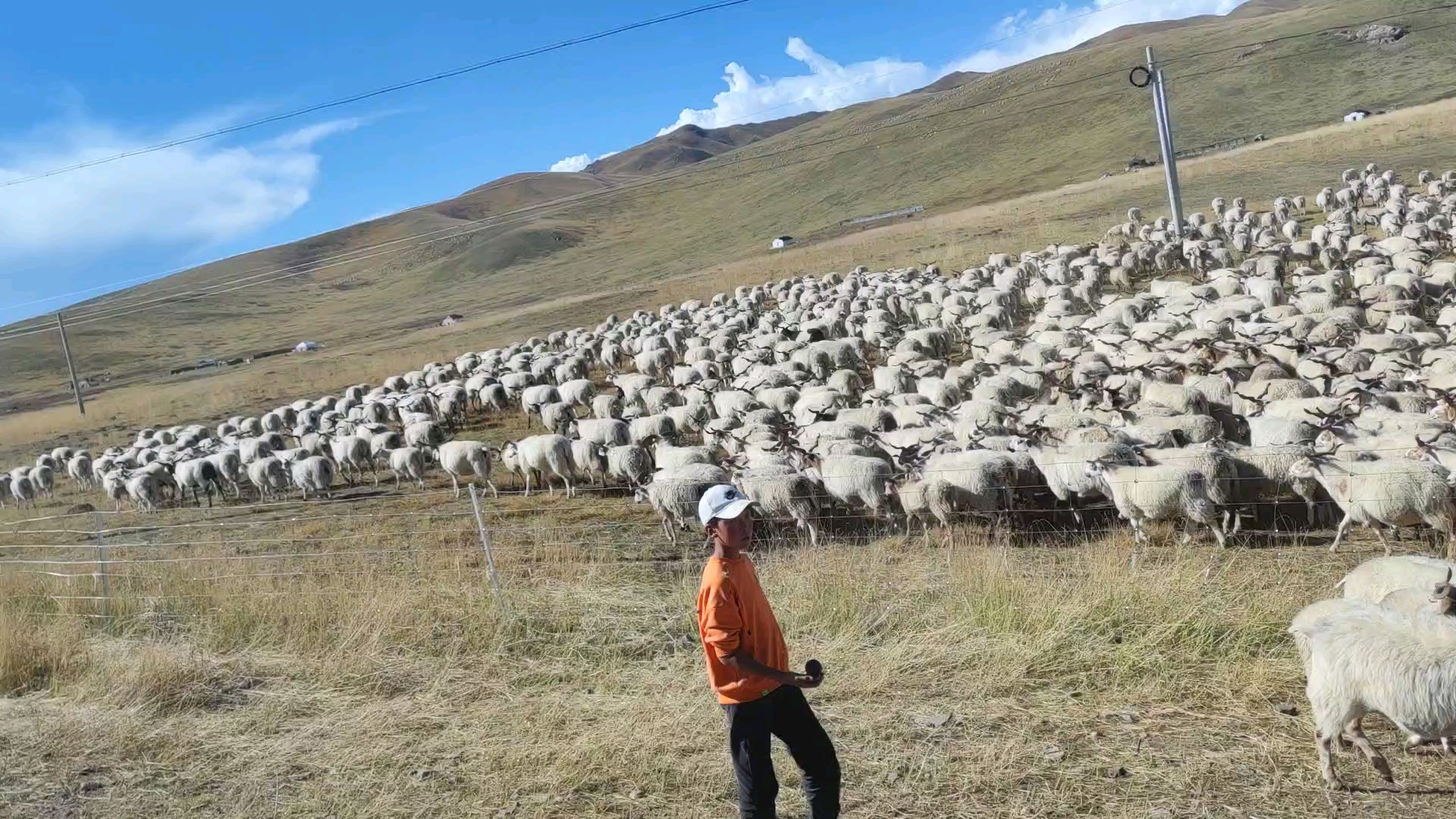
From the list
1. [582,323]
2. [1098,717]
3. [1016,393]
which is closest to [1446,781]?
[1098,717]

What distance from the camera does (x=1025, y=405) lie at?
14.8 metres

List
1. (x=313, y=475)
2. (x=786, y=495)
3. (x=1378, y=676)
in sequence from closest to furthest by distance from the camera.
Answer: (x=1378, y=676), (x=786, y=495), (x=313, y=475)

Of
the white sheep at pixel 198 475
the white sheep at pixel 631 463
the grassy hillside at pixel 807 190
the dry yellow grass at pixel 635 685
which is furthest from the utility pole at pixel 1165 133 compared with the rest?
the white sheep at pixel 198 475

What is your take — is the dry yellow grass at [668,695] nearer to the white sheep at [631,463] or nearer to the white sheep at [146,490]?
the white sheep at [631,463]

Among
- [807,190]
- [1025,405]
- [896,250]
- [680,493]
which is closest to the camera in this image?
[680,493]

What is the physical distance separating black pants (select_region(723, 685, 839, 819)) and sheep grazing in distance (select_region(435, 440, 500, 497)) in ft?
Answer: 42.6

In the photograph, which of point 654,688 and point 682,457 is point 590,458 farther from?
point 654,688

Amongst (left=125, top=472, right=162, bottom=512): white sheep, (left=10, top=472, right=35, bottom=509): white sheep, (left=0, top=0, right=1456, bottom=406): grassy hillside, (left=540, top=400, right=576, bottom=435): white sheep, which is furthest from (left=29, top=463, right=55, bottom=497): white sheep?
(left=0, top=0, right=1456, bottom=406): grassy hillside

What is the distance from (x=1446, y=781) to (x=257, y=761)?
23.4 feet

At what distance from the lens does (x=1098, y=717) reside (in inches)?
247

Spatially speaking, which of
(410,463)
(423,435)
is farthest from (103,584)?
(423,435)

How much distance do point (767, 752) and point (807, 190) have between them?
102 meters

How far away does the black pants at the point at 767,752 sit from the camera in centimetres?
457

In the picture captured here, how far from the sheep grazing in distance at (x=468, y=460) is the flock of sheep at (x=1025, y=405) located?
53 mm
